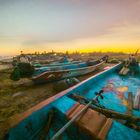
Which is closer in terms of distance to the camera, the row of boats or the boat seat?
the boat seat

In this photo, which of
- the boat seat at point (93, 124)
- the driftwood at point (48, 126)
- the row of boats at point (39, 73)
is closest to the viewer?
the boat seat at point (93, 124)

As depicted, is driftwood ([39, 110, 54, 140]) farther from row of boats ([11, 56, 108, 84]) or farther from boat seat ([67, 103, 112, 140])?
row of boats ([11, 56, 108, 84])

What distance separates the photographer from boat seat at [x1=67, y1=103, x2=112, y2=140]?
2.37 m

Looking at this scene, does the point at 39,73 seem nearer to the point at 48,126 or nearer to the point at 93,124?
the point at 48,126

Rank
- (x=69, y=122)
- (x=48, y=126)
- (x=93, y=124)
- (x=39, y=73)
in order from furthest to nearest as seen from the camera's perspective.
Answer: (x=39, y=73)
(x=48, y=126)
(x=93, y=124)
(x=69, y=122)

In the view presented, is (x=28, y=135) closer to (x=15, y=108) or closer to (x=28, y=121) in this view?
(x=28, y=121)

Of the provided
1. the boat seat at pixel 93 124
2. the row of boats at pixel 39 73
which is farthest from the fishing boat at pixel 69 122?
the row of boats at pixel 39 73

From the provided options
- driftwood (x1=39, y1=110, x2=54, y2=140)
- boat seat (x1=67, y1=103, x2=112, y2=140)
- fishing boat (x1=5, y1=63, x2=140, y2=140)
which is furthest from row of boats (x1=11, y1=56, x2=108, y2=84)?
boat seat (x1=67, y1=103, x2=112, y2=140)

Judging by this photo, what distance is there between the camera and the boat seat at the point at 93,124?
237 centimetres

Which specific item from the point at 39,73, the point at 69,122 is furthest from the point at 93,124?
the point at 39,73

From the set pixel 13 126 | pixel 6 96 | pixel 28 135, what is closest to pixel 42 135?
pixel 28 135

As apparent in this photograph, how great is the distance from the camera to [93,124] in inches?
101

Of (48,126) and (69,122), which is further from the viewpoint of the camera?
(48,126)

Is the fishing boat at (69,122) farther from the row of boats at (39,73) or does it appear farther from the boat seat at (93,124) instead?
the row of boats at (39,73)
